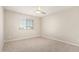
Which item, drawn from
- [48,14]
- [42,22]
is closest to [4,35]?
[42,22]

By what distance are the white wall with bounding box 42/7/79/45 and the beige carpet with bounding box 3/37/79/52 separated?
103 millimetres

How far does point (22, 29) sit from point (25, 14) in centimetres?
25

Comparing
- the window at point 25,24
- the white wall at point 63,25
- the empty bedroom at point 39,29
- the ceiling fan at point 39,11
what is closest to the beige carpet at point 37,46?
the empty bedroom at point 39,29

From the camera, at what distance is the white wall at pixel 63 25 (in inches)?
49.4

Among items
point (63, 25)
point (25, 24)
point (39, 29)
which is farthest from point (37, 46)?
point (63, 25)

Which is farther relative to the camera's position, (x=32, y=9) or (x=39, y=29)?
(x=39, y=29)

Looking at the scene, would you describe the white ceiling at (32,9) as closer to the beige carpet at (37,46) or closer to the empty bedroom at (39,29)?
the empty bedroom at (39,29)

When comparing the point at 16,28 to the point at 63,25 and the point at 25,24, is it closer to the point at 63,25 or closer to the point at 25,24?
the point at 25,24

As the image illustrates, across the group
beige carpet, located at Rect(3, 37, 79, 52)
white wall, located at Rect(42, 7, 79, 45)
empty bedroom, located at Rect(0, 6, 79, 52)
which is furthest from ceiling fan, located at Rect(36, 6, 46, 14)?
beige carpet, located at Rect(3, 37, 79, 52)

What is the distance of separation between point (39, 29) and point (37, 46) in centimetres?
28

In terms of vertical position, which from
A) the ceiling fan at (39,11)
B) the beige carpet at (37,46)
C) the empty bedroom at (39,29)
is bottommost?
the beige carpet at (37,46)

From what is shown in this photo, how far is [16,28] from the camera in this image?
4.29 feet

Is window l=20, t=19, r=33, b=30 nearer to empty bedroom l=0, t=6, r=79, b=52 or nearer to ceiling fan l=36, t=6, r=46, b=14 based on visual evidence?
empty bedroom l=0, t=6, r=79, b=52
